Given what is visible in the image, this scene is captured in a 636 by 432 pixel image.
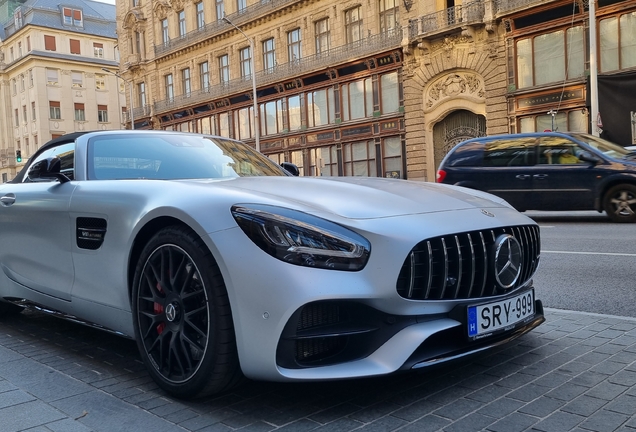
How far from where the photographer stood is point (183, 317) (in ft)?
8.91

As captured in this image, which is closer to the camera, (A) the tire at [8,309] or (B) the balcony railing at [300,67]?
(A) the tire at [8,309]

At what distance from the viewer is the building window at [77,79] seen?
63.6m

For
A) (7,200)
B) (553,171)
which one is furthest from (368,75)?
(7,200)

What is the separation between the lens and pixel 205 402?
2709mm

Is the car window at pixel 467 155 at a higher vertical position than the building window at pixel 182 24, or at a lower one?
lower

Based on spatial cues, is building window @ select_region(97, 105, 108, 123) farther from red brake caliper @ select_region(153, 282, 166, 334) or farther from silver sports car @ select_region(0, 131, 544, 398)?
red brake caliper @ select_region(153, 282, 166, 334)

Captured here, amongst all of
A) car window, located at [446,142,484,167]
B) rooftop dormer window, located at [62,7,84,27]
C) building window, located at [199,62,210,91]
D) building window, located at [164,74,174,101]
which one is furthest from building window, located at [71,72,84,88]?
car window, located at [446,142,484,167]

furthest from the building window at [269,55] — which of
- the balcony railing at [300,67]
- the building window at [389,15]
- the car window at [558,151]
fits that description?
the car window at [558,151]

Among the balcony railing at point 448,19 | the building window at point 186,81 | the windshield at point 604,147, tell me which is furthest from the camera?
the building window at point 186,81

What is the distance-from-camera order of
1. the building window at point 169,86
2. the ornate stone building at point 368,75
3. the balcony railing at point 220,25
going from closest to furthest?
the ornate stone building at point 368,75 < the balcony railing at point 220,25 < the building window at point 169,86

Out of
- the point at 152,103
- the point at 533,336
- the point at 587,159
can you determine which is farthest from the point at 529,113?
the point at 152,103

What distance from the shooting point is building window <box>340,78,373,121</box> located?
1145 inches

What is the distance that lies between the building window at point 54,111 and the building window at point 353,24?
42.8 m

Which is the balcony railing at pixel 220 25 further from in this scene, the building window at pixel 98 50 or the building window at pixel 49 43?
the building window at pixel 98 50
